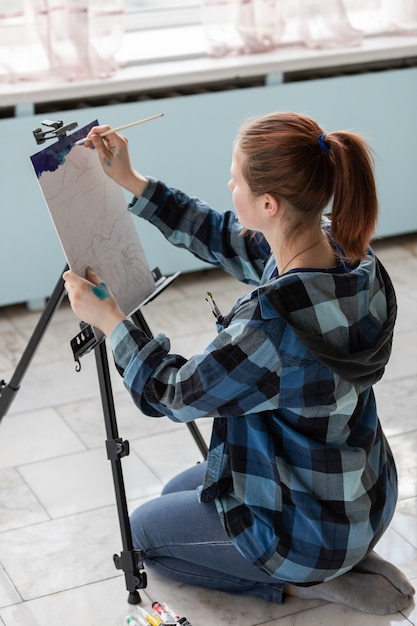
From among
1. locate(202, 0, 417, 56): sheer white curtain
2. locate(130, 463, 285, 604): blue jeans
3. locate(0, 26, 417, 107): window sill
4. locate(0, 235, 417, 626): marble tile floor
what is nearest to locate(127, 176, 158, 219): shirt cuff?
locate(130, 463, 285, 604): blue jeans

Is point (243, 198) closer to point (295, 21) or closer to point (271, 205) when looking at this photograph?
point (271, 205)

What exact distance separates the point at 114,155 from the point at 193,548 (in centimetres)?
78

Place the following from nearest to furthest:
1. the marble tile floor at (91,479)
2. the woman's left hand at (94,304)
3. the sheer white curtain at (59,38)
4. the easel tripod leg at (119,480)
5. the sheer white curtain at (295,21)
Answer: the woman's left hand at (94,304) → the easel tripod leg at (119,480) → the marble tile floor at (91,479) → the sheer white curtain at (59,38) → the sheer white curtain at (295,21)

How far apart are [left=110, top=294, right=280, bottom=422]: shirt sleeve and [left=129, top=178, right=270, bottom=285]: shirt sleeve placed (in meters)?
0.38

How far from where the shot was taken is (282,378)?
64.8 inches

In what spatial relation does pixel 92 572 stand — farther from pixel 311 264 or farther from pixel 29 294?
pixel 29 294

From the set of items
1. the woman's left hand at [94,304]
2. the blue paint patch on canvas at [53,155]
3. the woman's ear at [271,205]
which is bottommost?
the woman's left hand at [94,304]

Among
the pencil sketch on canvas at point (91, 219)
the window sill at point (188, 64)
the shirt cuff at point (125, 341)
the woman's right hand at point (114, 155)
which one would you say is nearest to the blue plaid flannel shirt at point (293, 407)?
the shirt cuff at point (125, 341)

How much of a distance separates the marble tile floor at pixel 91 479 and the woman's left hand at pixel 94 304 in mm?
608

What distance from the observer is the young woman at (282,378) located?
1.62 metres

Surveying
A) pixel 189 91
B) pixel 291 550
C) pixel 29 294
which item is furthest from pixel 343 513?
pixel 189 91

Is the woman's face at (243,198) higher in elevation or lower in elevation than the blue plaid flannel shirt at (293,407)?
higher

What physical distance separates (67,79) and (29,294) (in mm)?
716

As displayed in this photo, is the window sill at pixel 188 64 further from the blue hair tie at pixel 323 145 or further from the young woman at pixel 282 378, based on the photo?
the blue hair tie at pixel 323 145
